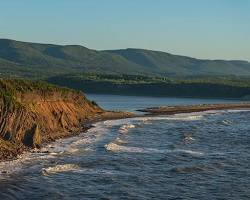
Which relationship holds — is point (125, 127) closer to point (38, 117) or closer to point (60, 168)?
point (38, 117)

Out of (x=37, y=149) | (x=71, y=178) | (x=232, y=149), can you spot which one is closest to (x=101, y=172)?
(x=71, y=178)

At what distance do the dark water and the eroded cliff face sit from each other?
Result: 7.51 ft

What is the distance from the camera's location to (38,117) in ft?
238

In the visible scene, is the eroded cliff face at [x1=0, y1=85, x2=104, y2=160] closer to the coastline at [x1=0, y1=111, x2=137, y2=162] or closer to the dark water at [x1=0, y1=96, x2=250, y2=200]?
the coastline at [x1=0, y1=111, x2=137, y2=162]

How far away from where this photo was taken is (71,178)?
47.0m

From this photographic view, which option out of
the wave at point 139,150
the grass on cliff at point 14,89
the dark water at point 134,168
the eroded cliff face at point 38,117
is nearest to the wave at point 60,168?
the dark water at point 134,168

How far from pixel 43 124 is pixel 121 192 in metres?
32.2

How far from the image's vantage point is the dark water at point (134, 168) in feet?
140

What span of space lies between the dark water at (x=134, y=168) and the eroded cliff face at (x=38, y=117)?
2288 millimetres

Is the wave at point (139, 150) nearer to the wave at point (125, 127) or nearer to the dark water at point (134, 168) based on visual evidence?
the dark water at point (134, 168)

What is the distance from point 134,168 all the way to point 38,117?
78.7 feet

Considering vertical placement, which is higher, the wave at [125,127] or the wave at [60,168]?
the wave at [125,127]

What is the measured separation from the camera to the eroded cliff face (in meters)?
59.7

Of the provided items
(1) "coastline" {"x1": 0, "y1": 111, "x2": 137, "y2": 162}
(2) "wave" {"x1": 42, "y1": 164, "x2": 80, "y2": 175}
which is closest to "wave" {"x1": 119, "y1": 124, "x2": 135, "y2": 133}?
(1) "coastline" {"x1": 0, "y1": 111, "x2": 137, "y2": 162}
